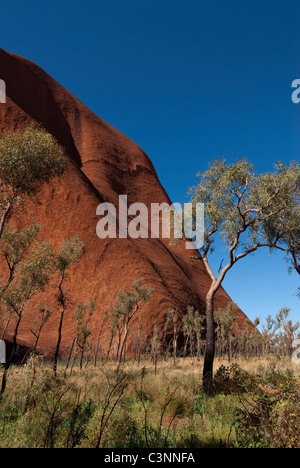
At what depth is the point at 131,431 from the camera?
574 cm

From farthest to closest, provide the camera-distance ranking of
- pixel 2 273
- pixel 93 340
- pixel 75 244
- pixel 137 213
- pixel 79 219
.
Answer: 1. pixel 137 213
2. pixel 79 219
3. pixel 2 273
4. pixel 93 340
5. pixel 75 244

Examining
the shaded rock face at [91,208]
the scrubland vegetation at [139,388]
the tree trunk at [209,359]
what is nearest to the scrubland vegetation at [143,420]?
the scrubland vegetation at [139,388]

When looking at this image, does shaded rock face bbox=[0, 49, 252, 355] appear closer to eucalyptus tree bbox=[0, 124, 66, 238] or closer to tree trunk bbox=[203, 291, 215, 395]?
eucalyptus tree bbox=[0, 124, 66, 238]

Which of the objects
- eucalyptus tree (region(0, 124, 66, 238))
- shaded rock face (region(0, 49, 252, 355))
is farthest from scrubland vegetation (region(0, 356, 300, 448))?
shaded rock face (region(0, 49, 252, 355))

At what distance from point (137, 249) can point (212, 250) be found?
45.9m

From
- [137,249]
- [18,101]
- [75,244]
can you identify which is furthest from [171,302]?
[18,101]

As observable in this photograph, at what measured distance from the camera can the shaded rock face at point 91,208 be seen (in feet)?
177

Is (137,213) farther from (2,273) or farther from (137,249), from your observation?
(2,273)

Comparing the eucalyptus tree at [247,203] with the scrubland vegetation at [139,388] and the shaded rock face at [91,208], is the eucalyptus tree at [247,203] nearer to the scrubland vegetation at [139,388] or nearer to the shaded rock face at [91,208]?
the scrubland vegetation at [139,388]

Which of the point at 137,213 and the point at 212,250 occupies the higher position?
the point at 137,213

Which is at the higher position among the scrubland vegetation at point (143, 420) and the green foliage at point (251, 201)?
the green foliage at point (251, 201)

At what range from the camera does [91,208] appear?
63.9 metres

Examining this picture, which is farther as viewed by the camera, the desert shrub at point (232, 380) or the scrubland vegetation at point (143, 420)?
the desert shrub at point (232, 380)

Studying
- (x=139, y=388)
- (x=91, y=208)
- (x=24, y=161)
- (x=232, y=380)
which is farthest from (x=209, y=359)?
(x=91, y=208)
